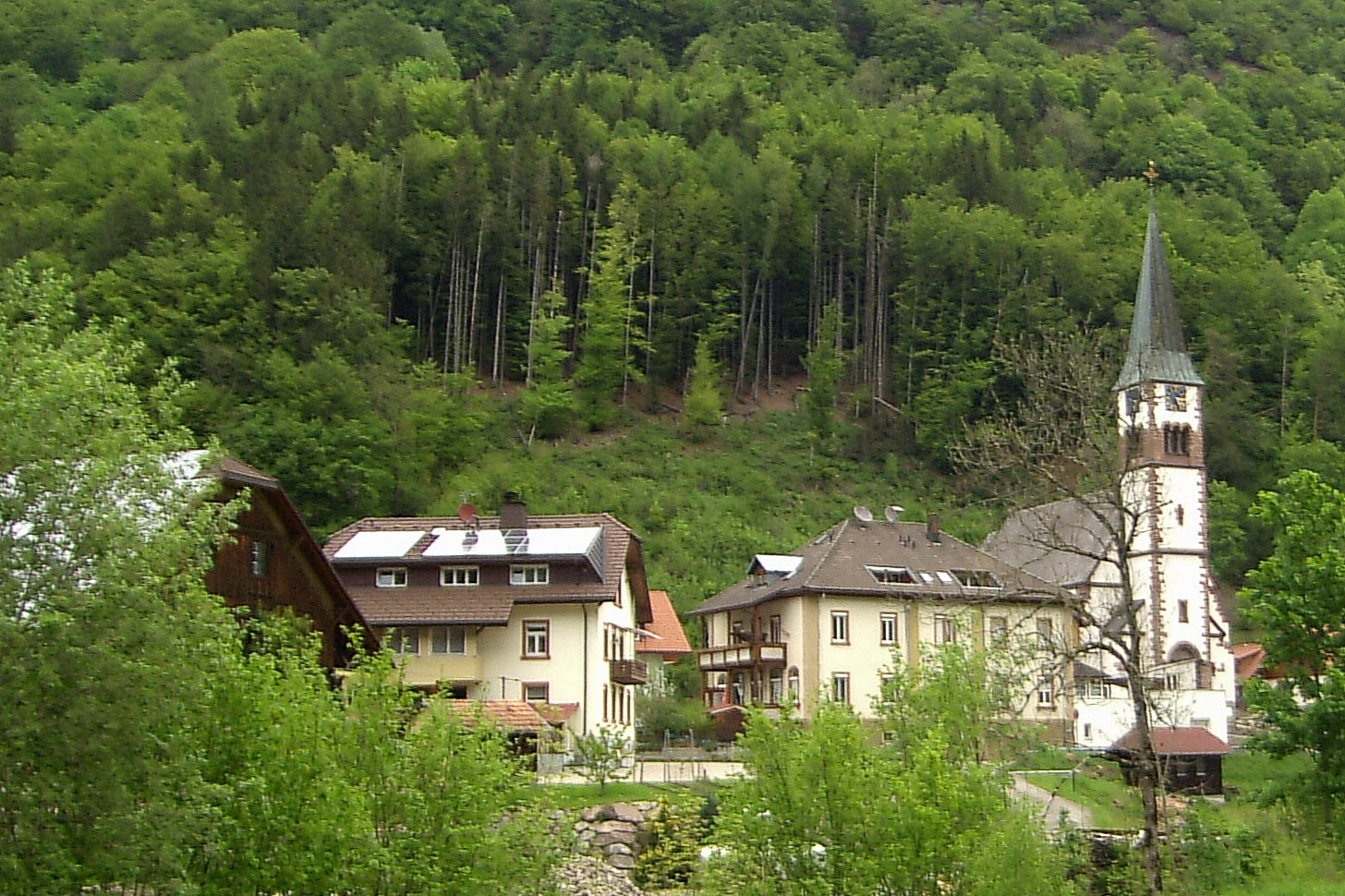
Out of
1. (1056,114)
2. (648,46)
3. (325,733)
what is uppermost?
(648,46)

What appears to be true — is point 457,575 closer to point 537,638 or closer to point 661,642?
point 537,638

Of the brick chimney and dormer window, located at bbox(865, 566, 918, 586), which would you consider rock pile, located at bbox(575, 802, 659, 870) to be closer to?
the brick chimney

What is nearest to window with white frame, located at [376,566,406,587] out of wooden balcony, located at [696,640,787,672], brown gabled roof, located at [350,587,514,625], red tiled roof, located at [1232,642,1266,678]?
brown gabled roof, located at [350,587,514,625]

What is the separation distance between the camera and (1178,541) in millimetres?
72812

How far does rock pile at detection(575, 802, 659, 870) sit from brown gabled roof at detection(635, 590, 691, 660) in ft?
67.3

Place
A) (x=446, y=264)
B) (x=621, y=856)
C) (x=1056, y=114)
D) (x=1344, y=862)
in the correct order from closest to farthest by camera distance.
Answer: (x=1344, y=862) → (x=621, y=856) → (x=446, y=264) → (x=1056, y=114)

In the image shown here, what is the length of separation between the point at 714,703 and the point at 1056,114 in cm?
8454

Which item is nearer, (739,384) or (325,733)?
(325,733)

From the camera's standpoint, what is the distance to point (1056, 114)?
137125mm

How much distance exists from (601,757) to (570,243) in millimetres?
53679

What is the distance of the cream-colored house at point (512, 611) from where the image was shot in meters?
51.4

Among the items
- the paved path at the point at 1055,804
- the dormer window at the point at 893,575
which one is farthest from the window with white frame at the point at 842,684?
the paved path at the point at 1055,804

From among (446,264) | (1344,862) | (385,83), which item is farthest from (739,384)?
(1344,862)

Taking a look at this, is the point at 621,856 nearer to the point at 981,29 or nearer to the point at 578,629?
the point at 578,629
